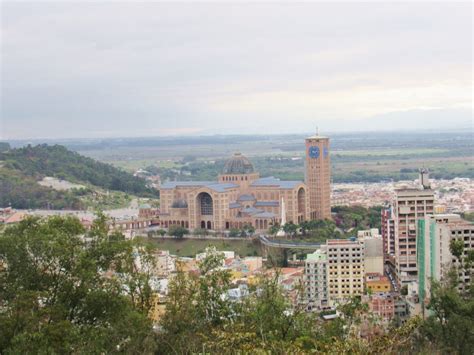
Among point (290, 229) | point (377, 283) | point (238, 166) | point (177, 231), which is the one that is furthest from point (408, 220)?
point (238, 166)

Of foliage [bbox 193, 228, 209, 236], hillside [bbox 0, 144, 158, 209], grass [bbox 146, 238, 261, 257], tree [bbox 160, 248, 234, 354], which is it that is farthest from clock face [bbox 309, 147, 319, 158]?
tree [bbox 160, 248, 234, 354]

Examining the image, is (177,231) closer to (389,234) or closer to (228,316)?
(389,234)

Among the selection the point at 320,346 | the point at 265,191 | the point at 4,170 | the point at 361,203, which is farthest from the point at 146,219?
the point at 320,346

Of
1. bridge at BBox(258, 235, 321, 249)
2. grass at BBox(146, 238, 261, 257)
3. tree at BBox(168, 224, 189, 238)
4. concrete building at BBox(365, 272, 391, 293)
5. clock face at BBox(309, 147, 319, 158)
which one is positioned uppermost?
clock face at BBox(309, 147, 319, 158)

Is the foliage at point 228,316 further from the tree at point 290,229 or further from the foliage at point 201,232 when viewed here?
the foliage at point 201,232

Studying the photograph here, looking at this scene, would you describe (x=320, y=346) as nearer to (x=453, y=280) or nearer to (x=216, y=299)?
(x=216, y=299)

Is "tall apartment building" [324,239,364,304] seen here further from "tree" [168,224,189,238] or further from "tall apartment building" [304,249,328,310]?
"tree" [168,224,189,238]
